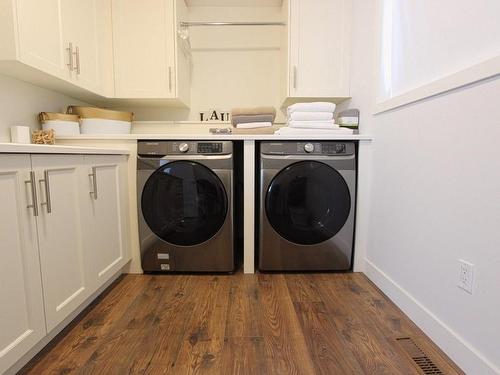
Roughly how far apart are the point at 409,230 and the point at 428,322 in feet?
1.33

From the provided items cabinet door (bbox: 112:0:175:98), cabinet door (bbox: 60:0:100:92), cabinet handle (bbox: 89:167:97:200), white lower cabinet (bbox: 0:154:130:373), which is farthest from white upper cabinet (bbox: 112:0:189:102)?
cabinet handle (bbox: 89:167:97:200)

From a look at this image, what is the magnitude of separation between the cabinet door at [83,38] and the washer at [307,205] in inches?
48.9

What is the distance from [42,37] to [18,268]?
3.93 ft

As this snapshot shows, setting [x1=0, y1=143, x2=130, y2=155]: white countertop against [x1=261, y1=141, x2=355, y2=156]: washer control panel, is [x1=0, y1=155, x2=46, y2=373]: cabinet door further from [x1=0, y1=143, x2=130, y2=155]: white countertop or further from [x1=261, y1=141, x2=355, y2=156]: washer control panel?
[x1=261, y1=141, x2=355, y2=156]: washer control panel

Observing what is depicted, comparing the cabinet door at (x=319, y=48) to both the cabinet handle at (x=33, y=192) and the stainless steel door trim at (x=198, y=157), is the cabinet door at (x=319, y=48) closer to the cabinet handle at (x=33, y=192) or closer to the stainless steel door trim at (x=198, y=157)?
the stainless steel door trim at (x=198, y=157)

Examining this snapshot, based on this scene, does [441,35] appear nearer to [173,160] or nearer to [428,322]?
[428,322]

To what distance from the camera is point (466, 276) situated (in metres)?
1.01

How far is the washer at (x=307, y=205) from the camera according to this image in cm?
177

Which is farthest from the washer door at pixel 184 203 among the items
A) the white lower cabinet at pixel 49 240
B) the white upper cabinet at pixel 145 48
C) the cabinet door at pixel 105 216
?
the white upper cabinet at pixel 145 48

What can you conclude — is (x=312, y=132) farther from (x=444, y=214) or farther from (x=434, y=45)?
(x=444, y=214)

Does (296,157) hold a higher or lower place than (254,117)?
lower

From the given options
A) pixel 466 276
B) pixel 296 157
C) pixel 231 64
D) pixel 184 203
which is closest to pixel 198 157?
pixel 184 203

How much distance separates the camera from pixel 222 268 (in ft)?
5.95

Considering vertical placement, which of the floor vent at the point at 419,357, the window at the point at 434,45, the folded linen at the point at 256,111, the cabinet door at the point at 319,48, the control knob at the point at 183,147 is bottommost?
the floor vent at the point at 419,357
